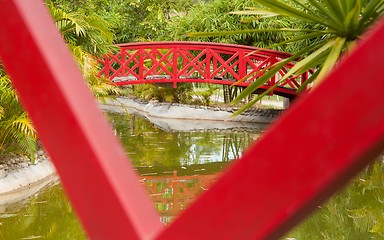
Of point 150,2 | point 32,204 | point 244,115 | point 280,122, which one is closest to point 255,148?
point 280,122

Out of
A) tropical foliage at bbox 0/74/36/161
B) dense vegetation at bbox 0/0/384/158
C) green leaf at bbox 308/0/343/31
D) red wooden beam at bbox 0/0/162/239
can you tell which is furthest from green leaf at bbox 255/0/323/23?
tropical foliage at bbox 0/74/36/161

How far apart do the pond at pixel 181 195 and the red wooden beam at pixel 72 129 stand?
3.81m

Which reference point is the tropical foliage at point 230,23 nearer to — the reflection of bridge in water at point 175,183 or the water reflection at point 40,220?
the reflection of bridge in water at point 175,183

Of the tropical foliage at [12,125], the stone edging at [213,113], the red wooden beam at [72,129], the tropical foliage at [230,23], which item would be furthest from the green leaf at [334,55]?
the stone edging at [213,113]

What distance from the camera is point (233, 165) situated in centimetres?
40

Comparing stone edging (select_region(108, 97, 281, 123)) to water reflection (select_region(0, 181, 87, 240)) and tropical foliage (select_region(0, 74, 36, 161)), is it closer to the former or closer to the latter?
tropical foliage (select_region(0, 74, 36, 161))

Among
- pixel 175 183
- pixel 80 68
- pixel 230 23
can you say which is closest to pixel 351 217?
pixel 175 183

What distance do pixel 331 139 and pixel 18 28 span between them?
10.0 inches

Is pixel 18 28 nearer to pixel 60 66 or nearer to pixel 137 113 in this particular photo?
pixel 60 66

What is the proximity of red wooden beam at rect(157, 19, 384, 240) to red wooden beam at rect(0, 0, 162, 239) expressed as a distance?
0.04 metres

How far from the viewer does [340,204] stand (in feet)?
18.0

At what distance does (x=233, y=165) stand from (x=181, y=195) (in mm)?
5750

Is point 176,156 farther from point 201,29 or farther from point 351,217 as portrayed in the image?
point 201,29

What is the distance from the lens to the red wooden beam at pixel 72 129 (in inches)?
16.7
